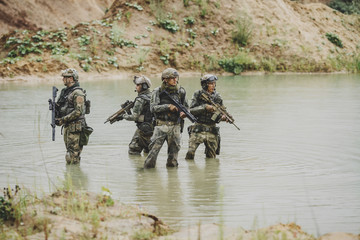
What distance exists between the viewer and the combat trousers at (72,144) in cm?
1009

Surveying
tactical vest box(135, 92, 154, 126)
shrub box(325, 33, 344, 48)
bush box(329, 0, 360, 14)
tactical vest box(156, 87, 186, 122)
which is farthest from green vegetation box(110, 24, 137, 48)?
tactical vest box(156, 87, 186, 122)

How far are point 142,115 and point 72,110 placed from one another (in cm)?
137

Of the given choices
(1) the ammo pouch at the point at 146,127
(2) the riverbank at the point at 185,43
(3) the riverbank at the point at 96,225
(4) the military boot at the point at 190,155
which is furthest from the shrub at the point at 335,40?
(3) the riverbank at the point at 96,225

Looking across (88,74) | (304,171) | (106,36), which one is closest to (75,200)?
(304,171)

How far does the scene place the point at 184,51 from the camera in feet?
105

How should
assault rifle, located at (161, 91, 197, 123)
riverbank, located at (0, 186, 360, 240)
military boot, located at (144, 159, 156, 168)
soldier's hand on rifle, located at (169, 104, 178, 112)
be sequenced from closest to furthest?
1. riverbank, located at (0, 186, 360, 240)
2. soldier's hand on rifle, located at (169, 104, 178, 112)
3. assault rifle, located at (161, 91, 197, 123)
4. military boot, located at (144, 159, 156, 168)

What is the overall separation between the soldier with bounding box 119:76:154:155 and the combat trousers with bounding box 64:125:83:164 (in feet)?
3.28

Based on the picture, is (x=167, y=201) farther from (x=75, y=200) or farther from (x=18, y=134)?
(x=18, y=134)

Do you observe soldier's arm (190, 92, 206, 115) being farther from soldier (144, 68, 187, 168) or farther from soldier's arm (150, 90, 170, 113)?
soldier's arm (150, 90, 170, 113)

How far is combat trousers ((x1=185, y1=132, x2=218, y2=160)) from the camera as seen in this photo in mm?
10555

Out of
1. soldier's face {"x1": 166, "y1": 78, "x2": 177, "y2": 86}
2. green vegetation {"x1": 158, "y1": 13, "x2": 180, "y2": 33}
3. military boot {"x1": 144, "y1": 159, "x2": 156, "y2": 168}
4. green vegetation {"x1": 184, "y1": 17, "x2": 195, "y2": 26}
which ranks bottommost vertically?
military boot {"x1": 144, "y1": 159, "x2": 156, "y2": 168}

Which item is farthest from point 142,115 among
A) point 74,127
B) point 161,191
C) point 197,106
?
point 161,191

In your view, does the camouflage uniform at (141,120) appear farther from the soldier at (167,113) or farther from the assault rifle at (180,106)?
the assault rifle at (180,106)

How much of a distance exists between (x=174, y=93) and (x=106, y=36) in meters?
22.3
